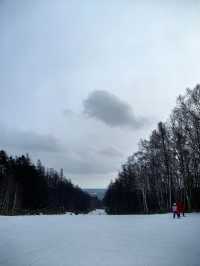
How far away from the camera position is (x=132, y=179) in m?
71.4

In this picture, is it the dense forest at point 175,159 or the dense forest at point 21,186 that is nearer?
the dense forest at point 175,159

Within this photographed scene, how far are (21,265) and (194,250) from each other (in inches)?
183

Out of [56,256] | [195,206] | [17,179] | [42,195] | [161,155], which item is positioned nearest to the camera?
[56,256]

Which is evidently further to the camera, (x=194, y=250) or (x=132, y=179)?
(x=132, y=179)

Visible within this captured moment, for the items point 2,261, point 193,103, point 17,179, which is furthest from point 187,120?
point 17,179

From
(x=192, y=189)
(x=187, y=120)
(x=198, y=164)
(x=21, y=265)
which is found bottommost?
(x=21, y=265)

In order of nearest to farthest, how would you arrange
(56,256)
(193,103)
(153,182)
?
1. (56,256)
2. (193,103)
3. (153,182)

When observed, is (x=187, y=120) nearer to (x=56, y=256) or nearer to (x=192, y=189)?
(x=192, y=189)

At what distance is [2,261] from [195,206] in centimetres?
3537

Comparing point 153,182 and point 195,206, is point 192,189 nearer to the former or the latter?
point 195,206

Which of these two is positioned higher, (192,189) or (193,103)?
(193,103)

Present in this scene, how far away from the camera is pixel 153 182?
61000 millimetres

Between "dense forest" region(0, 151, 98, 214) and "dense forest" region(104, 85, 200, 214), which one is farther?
"dense forest" region(0, 151, 98, 214)

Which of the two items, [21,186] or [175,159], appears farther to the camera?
[21,186]
